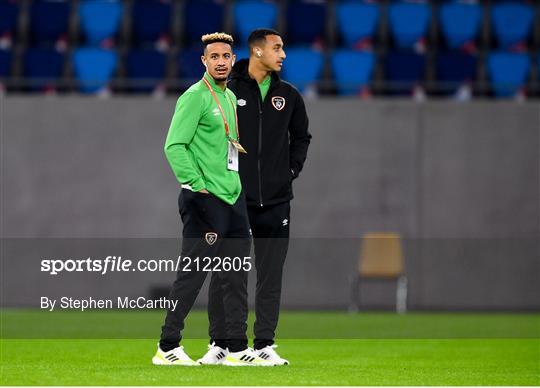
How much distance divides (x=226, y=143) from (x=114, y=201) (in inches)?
304

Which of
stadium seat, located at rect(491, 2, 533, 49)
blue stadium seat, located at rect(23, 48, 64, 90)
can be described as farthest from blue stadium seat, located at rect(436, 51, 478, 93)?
blue stadium seat, located at rect(23, 48, 64, 90)

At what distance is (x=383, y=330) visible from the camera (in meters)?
11.0

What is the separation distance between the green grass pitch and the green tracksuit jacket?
3.31 feet

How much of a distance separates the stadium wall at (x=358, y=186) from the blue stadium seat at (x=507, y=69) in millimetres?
690

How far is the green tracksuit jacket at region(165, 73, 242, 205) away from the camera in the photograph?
6.68 metres

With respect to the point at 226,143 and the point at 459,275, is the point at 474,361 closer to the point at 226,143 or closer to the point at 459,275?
the point at 226,143

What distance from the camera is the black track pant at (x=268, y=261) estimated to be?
23.5 feet

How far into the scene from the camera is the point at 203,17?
1499 cm

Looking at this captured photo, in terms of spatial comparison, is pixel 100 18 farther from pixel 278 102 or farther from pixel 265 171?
pixel 265 171

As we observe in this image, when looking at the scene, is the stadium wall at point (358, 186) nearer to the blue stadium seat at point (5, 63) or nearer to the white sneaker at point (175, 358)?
the blue stadium seat at point (5, 63)

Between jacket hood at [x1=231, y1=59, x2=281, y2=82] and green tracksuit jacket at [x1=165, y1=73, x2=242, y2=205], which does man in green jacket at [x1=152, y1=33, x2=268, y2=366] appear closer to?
green tracksuit jacket at [x1=165, y1=73, x2=242, y2=205]

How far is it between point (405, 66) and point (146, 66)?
10.1 feet

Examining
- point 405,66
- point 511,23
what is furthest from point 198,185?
point 511,23
